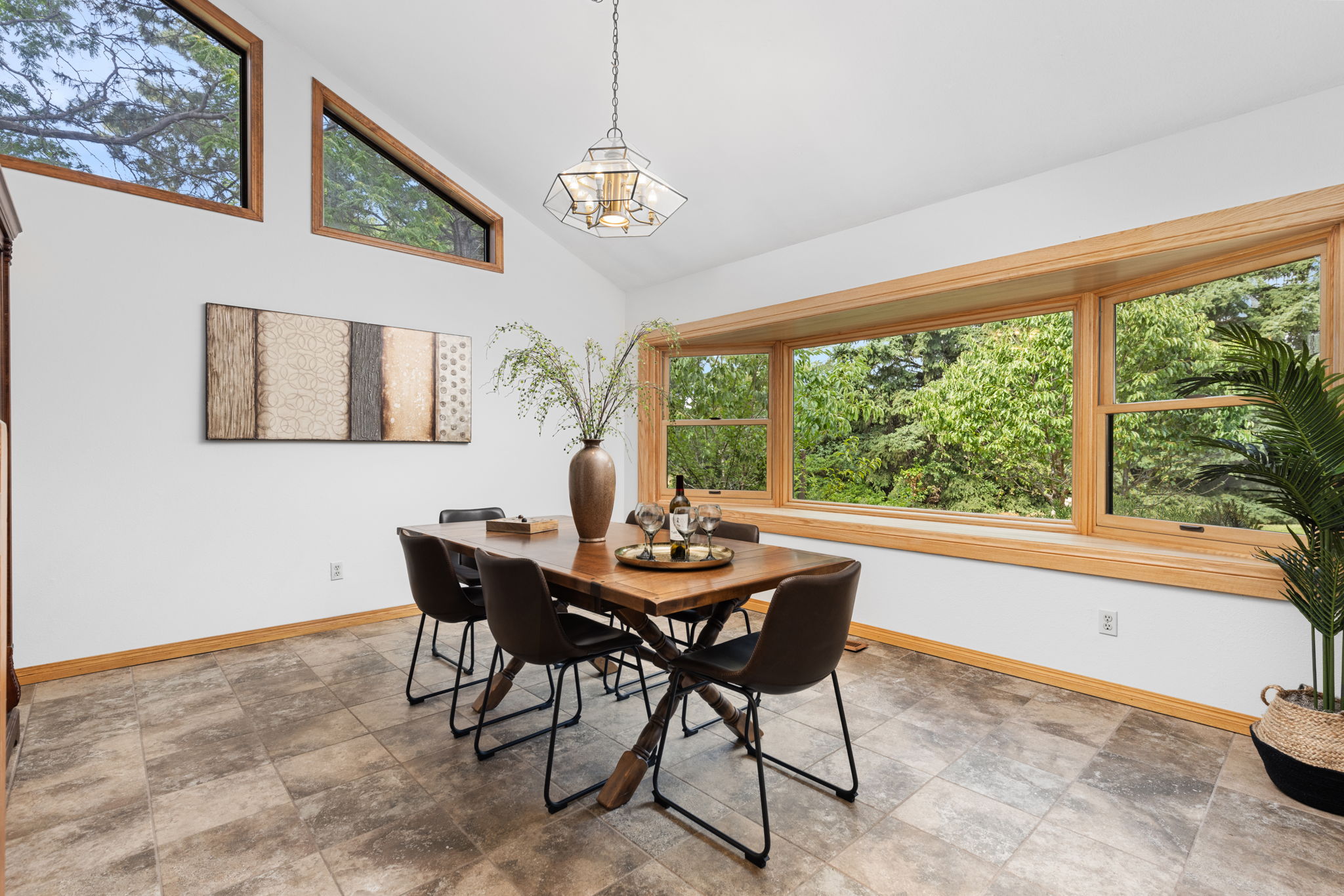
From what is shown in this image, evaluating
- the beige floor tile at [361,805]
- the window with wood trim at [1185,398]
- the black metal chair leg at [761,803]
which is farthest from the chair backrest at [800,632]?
the window with wood trim at [1185,398]

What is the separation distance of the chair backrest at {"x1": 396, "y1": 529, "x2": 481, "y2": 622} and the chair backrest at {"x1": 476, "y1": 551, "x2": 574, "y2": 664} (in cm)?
47

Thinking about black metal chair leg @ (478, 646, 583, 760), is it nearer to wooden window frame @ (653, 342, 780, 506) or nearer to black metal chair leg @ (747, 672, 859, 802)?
black metal chair leg @ (747, 672, 859, 802)

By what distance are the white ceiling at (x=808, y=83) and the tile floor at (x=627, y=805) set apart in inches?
97.8

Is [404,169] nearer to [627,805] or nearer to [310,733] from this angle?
[310,733]

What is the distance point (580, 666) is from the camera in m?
3.50

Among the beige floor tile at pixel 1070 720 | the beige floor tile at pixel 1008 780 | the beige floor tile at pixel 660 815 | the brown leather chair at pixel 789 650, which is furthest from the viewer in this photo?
the beige floor tile at pixel 1070 720

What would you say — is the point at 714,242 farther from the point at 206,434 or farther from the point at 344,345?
the point at 206,434

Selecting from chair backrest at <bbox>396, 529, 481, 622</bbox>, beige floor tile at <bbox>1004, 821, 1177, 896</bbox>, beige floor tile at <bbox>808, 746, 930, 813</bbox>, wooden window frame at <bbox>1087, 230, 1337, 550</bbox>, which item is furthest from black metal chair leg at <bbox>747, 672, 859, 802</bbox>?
wooden window frame at <bbox>1087, 230, 1337, 550</bbox>

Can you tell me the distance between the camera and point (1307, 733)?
2.14m

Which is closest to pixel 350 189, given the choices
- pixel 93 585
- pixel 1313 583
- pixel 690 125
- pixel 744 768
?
pixel 690 125

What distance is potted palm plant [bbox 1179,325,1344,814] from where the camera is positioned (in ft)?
6.97

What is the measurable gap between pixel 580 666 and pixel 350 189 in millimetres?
3361

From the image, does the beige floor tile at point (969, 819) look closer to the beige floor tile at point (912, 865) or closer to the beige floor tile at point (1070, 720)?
the beige floor tile at point (912, 865)

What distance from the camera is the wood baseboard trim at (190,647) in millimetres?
3256
